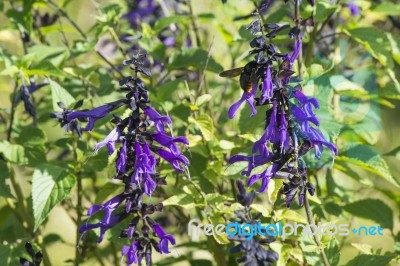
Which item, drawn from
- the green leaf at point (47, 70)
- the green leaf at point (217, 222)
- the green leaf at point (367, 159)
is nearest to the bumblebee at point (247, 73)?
the green leaf at point (217, 222)

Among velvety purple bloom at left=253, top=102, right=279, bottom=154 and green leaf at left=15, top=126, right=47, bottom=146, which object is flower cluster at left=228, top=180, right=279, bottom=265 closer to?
velvety purple bloom at left=253, top=102, right=279, bottom=154

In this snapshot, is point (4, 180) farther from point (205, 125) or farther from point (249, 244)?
point (249, 244)

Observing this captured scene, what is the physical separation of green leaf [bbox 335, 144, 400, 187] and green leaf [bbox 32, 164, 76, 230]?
85 cm

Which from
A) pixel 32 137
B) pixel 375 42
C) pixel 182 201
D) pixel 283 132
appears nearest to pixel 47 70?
pixel 32 137

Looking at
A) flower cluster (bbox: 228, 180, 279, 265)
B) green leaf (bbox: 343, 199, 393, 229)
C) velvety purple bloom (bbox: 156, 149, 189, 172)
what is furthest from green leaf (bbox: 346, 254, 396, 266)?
velvety purple bloom (bbox: 156, 149, 189, 172)

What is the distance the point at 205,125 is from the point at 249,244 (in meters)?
0.39

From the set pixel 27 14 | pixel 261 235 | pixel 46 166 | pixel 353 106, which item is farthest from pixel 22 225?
pixel 353 106

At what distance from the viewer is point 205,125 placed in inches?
83.0

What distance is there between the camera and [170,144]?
1693mm

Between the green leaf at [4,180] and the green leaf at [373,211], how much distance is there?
1.14 metres

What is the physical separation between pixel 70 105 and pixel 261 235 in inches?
27.6

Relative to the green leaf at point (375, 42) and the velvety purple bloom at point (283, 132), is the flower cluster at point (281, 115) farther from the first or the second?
the green leaf at point (375, 42)

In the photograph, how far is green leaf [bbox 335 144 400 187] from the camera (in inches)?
84.0

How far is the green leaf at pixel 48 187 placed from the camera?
2014 mm
